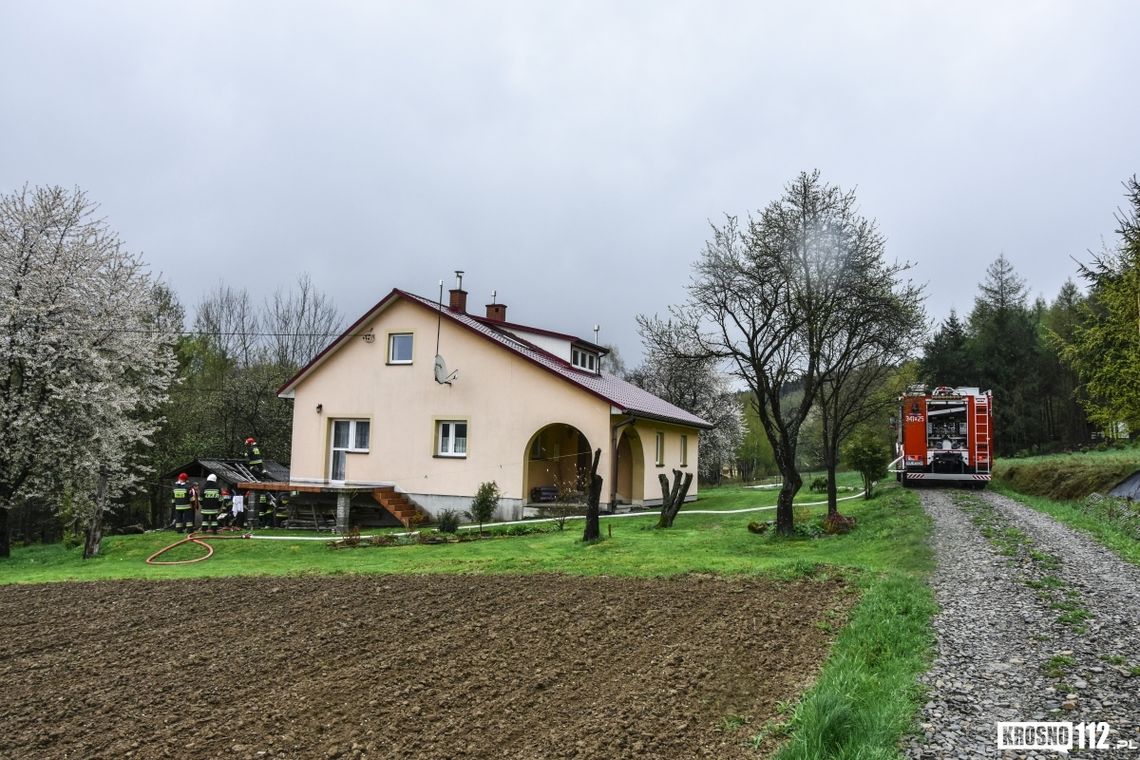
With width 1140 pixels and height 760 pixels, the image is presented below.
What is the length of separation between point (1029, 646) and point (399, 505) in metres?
18.8

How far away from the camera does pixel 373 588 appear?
1026cm

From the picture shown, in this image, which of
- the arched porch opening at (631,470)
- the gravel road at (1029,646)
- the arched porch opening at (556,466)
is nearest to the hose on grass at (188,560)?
the arched porch opening at (556,466)

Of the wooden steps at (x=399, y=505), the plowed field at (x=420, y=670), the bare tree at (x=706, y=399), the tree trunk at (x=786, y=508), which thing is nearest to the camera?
the plowed field at (x=420, y=670)

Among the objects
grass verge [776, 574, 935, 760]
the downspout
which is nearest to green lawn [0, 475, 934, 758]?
grass verge [776, 574, 935, 760]

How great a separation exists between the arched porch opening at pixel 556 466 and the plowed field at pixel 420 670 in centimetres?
1237

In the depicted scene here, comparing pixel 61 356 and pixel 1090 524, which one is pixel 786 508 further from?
pixel 61 356

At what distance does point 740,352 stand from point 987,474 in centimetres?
1328

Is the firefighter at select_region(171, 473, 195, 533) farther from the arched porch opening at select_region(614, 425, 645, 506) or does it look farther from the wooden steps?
the arched porch opening at select_region(614, 425, 645, 506)

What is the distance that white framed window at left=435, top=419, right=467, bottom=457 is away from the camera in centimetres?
2322

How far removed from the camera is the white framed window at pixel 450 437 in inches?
914

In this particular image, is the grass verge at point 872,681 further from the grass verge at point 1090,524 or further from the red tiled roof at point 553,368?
the red tiled roof at point 553,368

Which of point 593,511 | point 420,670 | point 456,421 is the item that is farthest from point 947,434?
point 420,670

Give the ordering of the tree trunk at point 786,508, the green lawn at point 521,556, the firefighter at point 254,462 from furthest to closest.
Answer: the firefighter at point 254,462 → the tree trunk at point 786,508 → the green lawn at point 521,556

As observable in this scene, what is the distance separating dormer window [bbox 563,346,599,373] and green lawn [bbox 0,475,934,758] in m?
7.74
